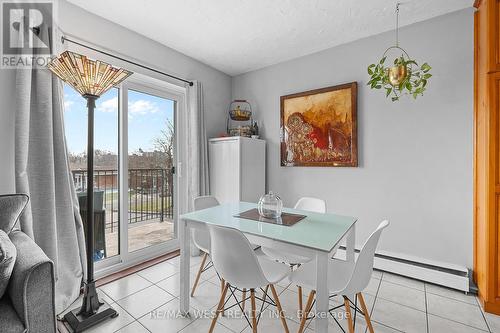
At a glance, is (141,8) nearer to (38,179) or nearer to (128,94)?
(128,94)

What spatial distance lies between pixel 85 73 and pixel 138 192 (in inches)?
64.7

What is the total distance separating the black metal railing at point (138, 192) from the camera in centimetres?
262

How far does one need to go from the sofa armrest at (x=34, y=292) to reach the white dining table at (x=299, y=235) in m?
0.81

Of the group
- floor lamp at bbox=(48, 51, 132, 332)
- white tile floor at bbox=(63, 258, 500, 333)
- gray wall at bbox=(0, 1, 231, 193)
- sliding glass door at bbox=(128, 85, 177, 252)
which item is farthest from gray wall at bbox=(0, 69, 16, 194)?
white tile floor at bbox=(63, 258, 500, 333)

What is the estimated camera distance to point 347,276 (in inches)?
61.1

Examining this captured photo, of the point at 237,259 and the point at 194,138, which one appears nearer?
the point at 237,259

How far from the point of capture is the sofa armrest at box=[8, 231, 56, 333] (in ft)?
3.60

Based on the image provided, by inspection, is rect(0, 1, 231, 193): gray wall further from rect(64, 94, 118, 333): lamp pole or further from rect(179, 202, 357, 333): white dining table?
rect(179, 202, 357, 333): white dining table

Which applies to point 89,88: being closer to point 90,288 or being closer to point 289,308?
point 90,288

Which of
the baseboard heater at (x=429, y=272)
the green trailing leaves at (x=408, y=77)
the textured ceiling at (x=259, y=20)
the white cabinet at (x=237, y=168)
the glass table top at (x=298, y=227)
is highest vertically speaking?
the textured ceiling at (x=259, y=20)

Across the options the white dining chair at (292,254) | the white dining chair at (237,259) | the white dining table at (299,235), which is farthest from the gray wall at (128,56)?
the white dining chair at (292,254)

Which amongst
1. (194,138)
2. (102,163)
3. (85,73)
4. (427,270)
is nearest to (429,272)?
(427,270)

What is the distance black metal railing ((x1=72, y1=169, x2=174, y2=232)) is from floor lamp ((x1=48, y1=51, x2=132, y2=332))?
88 centimetres

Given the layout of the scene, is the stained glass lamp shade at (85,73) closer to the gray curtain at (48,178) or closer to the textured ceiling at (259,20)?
the gray curtain at (48,178)
